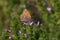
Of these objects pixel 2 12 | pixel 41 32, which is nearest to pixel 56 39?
pixel 41 32

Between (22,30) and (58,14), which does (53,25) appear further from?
(22,30)

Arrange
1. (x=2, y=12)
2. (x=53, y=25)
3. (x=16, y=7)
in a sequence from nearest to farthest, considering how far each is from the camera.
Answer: (x=53, y=25), (x=16, y=7), (x=2, y=12)

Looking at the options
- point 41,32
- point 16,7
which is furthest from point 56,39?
point 16,7

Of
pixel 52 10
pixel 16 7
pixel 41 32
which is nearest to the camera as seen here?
pixel 41 32

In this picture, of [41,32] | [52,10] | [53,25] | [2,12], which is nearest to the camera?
[41,32]

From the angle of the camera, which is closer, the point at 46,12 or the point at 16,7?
the point at 46,12

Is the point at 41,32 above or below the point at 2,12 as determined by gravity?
above

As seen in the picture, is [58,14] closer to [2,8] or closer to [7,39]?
[7,39]
